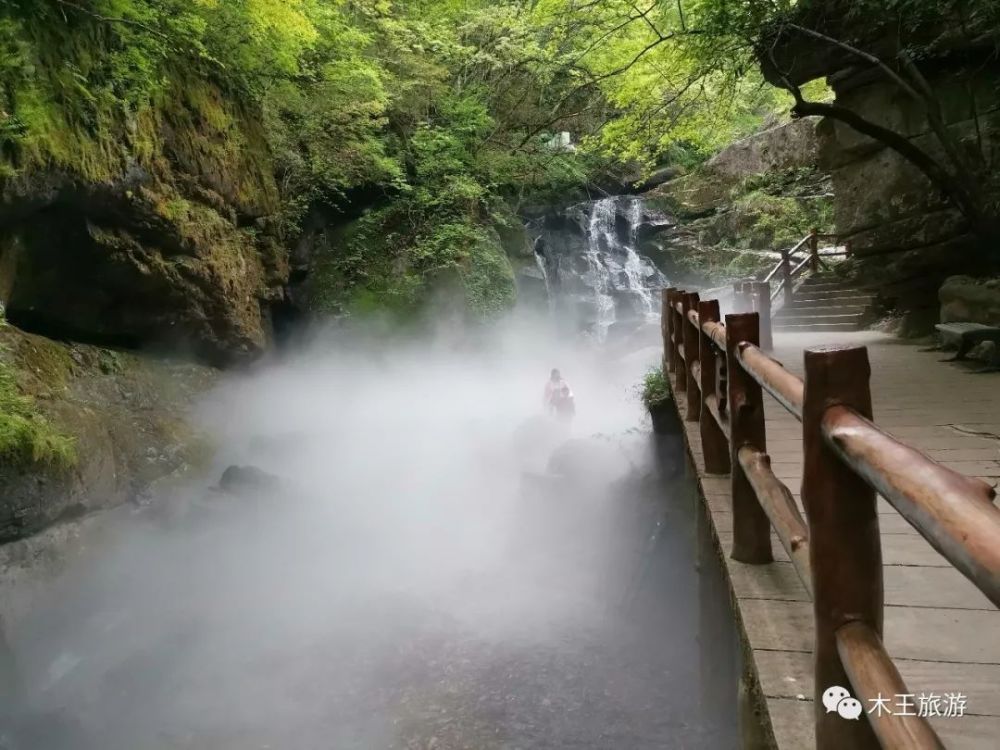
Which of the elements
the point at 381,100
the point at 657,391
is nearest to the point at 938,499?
the point at 657,391

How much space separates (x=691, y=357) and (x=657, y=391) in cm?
247

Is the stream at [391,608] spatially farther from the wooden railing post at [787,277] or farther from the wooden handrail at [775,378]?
the wooden railing post at [787,277]

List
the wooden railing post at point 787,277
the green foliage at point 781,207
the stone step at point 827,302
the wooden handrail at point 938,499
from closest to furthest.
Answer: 1. the wooden handrail at point 938,499
2. the stone step at point 827,302
3. the wooden railing post at point 787,277
4. the green foliage at point 781,207

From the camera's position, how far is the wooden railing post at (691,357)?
5.38 m

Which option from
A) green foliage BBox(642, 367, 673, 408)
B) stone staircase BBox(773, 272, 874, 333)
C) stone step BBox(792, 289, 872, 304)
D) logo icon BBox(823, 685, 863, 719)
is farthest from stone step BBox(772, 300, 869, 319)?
logo icon BBox(823, 685, 863, 719)

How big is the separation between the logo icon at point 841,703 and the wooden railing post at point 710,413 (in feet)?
7.71

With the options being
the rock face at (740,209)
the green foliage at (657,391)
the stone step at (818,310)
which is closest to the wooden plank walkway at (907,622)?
the green foliage at (657,391)

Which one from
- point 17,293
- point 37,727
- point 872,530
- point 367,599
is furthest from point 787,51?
point 37,727

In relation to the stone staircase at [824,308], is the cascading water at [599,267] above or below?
above

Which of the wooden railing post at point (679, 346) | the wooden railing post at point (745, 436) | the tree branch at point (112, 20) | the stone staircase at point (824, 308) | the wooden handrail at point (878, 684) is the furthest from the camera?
the stone staircase at point (824, 308)

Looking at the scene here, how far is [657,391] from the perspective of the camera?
7.88 meters

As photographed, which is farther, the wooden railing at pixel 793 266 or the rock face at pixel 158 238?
the wooden railing at pixel 793 266

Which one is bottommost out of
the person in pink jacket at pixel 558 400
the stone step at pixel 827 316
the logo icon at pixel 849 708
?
the person in pink jacket at pixel 558 400
